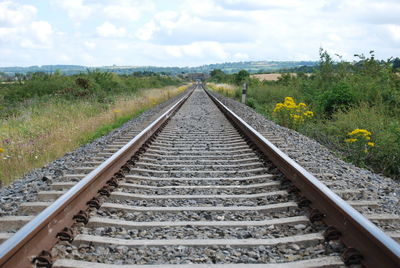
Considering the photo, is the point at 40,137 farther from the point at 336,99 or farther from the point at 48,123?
the point at 336,99

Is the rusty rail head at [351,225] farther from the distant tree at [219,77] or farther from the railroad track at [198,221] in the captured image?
the distant tree at [219,77]

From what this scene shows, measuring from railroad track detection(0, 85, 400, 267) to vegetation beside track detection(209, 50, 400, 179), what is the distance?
2543mm

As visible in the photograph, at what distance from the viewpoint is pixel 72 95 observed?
20.3 metres

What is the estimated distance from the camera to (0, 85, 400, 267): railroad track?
2557 mm

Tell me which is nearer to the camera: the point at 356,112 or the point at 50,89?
the point at 356,112

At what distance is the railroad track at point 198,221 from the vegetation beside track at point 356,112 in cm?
254

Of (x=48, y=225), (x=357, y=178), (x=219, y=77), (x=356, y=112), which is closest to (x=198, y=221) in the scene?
(x=48, y=225)

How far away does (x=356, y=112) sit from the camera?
1005cm

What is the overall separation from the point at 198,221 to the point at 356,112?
7.79m

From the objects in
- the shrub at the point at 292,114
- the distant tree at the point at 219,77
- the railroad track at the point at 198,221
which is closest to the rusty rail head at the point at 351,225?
the railroad track at the point at 198,221

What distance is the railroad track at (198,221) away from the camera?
8.39 ft

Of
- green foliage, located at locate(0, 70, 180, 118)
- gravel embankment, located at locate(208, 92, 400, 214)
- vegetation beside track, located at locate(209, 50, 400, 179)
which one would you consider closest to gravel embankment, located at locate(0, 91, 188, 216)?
gravel embankment, located at locate(208, 92, 400, 214)

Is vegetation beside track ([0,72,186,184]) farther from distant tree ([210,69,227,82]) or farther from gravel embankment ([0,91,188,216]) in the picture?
distant tree ([210,69,227,82])

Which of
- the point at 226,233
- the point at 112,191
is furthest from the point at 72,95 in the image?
the point at 226,233
